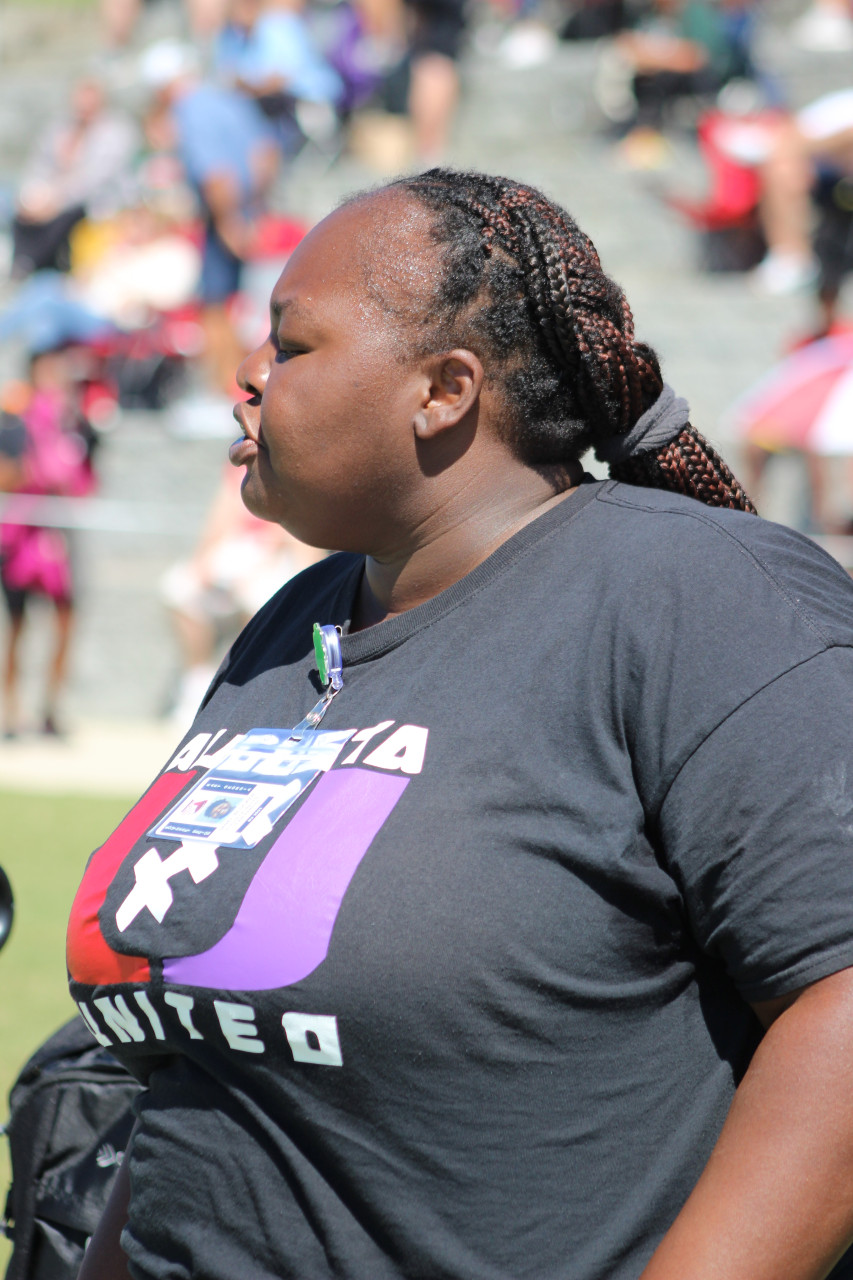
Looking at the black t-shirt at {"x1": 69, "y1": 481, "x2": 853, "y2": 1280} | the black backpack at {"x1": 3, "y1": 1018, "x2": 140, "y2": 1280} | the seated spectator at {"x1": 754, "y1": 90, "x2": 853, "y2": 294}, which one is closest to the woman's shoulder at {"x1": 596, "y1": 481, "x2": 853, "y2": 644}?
the black t-shirt at {"x1": 69, "y1": 481, "x2": 853, "y2": 1280}

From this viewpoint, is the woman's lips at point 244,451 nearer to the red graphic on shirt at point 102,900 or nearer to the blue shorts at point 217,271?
the red graphic on shirt at point 102,900

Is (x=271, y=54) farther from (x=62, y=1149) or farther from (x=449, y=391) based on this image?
(x=449, y=391)

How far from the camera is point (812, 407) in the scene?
6.88 meters

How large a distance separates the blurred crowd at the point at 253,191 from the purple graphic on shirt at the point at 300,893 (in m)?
5.65

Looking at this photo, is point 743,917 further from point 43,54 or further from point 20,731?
point 43,54

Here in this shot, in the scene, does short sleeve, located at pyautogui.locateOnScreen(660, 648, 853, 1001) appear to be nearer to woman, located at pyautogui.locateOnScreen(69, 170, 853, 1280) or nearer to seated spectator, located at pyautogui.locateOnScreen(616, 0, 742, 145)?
woman, located at pyautogui.locateOnScreen(69, 170, 853, 1280)

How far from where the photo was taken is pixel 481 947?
4.28 ft

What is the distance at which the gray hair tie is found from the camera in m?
1.62

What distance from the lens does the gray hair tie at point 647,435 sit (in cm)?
162

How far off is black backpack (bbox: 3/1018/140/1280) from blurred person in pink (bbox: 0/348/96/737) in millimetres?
6600

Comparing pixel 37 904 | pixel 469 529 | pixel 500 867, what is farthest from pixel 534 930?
pixel 37 904

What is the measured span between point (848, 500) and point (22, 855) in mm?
5137

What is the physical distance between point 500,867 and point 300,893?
19 centimetres

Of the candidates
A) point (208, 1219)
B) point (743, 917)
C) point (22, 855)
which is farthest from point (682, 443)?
point (22, 855)
